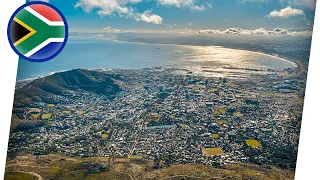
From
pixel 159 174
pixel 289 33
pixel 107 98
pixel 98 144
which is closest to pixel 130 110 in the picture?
pixel 107 98

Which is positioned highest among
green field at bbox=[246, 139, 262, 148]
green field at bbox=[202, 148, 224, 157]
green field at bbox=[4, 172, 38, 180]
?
green field at bbox=[246, 139, 262, 148]

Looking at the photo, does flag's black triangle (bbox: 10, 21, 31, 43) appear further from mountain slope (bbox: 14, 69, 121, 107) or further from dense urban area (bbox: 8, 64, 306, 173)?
dense urban area (bbox: 8, 64, 306, 173)

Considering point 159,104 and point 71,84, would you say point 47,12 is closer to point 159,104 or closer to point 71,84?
point 71,84

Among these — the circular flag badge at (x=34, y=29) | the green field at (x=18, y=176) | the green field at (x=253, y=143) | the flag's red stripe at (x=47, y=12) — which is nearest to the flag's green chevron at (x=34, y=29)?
the circular flag badge at (x=34, y=29)

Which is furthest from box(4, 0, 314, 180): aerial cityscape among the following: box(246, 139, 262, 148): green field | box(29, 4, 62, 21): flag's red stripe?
box(29, 4, 62, 21): flag's red stripe

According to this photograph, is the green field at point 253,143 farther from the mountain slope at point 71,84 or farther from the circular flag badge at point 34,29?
the circular flag badge at point 34,29

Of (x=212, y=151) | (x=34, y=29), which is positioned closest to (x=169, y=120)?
(x=212, y=151)

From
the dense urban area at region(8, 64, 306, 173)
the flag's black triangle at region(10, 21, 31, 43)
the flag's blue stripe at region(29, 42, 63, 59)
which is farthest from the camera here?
the dense urban area at region(8, 64, 306, 173)
